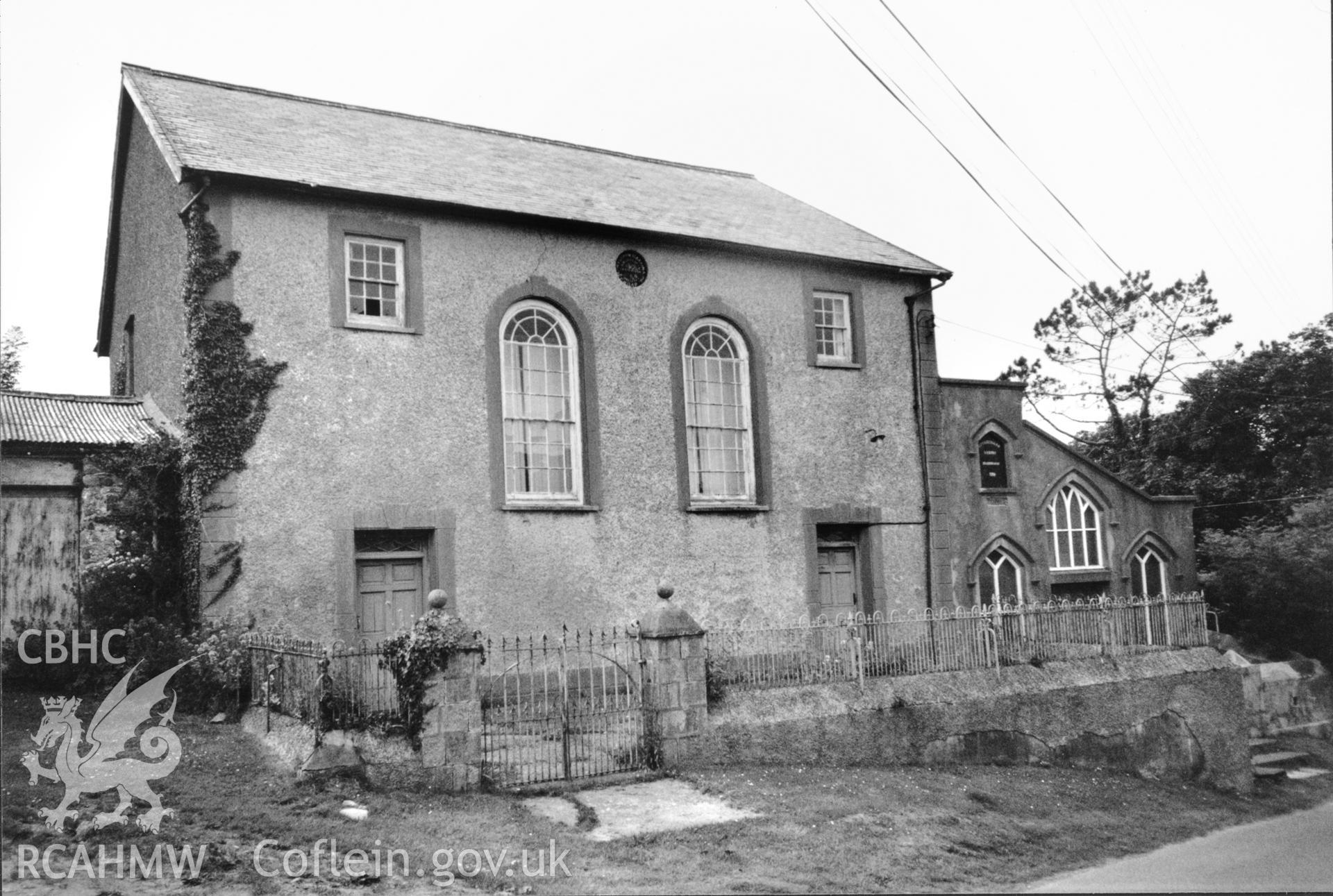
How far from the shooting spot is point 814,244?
67.6ft

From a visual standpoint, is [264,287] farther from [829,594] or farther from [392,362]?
[829,594]

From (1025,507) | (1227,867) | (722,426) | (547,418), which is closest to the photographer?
(1227,867)

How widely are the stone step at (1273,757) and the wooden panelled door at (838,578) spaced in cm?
696

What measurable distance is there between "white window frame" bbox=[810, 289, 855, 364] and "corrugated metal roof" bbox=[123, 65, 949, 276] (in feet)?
2.44

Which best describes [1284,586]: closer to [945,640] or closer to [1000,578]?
[1000,578]

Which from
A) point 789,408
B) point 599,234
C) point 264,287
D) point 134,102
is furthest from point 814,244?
point 134,102

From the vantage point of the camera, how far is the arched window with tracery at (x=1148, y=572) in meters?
24.0

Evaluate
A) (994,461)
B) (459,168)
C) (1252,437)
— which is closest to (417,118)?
(459,168)

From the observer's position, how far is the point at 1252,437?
32156 mm

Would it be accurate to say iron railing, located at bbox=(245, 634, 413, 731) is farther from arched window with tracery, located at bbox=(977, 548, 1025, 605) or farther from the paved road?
arched window with tracery, located at bbox=(977, 548, 1025, 605)

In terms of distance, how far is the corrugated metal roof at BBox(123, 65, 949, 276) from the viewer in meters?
16.3

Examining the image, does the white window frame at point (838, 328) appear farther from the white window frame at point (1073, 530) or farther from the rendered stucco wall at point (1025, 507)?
the white window frame at point (1073, 530)

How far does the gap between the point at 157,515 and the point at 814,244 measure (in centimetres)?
1195

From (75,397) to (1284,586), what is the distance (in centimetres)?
2535
